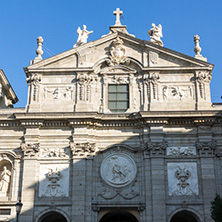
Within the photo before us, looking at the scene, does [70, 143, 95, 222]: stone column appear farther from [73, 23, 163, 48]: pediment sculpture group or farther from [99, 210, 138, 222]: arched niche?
[73, 23, 163, 48]: pediment sculpture group

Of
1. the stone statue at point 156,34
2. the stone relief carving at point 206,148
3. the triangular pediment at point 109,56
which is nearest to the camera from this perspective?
the stone relief carving at point 206,148

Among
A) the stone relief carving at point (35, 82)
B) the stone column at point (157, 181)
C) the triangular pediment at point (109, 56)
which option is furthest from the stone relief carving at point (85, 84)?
the stone column at point (157, 181)

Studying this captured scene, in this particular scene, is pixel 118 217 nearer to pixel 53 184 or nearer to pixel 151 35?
pixel 53 184

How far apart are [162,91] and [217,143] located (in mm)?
4489

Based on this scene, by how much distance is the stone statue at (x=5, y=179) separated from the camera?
2453 cm

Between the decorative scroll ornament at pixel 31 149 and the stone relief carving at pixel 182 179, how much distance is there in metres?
7.54

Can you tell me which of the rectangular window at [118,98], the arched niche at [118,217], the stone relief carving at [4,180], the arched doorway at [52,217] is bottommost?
the arched doorway at [52,217]

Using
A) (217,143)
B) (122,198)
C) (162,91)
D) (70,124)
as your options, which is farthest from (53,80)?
(217,143)

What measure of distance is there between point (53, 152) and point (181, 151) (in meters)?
7.33

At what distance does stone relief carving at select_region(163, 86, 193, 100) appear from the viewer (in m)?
26.1

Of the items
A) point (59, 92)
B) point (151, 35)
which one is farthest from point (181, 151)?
point (151, 35)

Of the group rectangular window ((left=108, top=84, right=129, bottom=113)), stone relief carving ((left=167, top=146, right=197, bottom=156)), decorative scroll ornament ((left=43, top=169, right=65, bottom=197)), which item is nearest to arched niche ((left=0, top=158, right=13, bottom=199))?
decorative scroll ornament ((left=43, top=169, right=65, bottom=197))

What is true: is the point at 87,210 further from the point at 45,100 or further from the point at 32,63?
the point at 32,63

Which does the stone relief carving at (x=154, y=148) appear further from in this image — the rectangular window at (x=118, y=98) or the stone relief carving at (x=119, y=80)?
the stone relief carving at (x=119, y=80)
